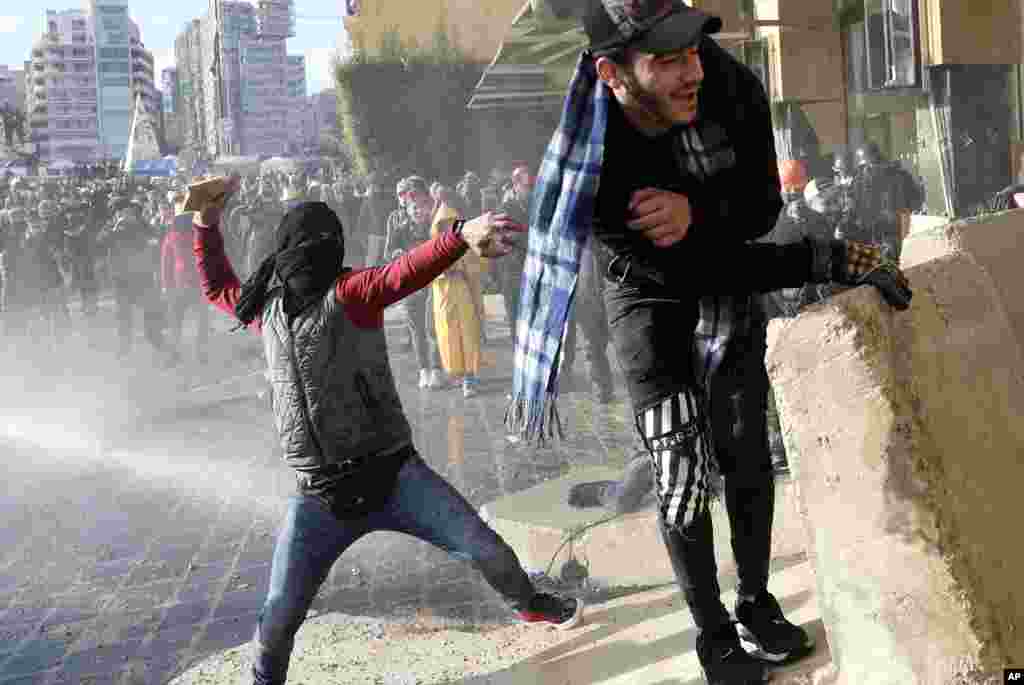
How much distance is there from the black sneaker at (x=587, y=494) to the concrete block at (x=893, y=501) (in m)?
3.18

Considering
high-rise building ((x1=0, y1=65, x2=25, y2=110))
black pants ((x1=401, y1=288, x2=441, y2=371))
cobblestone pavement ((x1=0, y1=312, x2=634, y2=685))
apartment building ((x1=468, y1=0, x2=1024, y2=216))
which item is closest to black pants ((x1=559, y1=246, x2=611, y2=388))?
cobblestone pavement ((x1=0, y1=312, x2=634, y2=685))

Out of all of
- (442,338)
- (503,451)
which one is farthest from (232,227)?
(503,451)

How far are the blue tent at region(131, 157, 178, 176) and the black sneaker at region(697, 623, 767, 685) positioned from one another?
3637 cm

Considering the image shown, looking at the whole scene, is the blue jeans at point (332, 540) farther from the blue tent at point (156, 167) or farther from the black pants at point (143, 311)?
the blue tent at point (156, 167)

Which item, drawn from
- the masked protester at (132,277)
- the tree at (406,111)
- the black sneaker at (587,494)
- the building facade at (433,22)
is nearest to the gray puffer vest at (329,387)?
the black sneaker at (587,494)

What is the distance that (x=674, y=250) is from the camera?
276 centimetres

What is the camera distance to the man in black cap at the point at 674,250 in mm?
2676

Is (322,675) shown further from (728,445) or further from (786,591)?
(728,445)

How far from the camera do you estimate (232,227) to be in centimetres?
2055

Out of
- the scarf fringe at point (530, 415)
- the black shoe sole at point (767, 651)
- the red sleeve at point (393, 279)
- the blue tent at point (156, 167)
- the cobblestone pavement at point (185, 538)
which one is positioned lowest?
the cobblestone pavement at point (185, 538)

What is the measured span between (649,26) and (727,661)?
1.46m

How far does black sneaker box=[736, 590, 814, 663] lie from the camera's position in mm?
3074

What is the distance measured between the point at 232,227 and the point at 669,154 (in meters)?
18.5

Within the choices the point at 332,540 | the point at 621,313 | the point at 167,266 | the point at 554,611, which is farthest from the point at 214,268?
the point at 167,266
